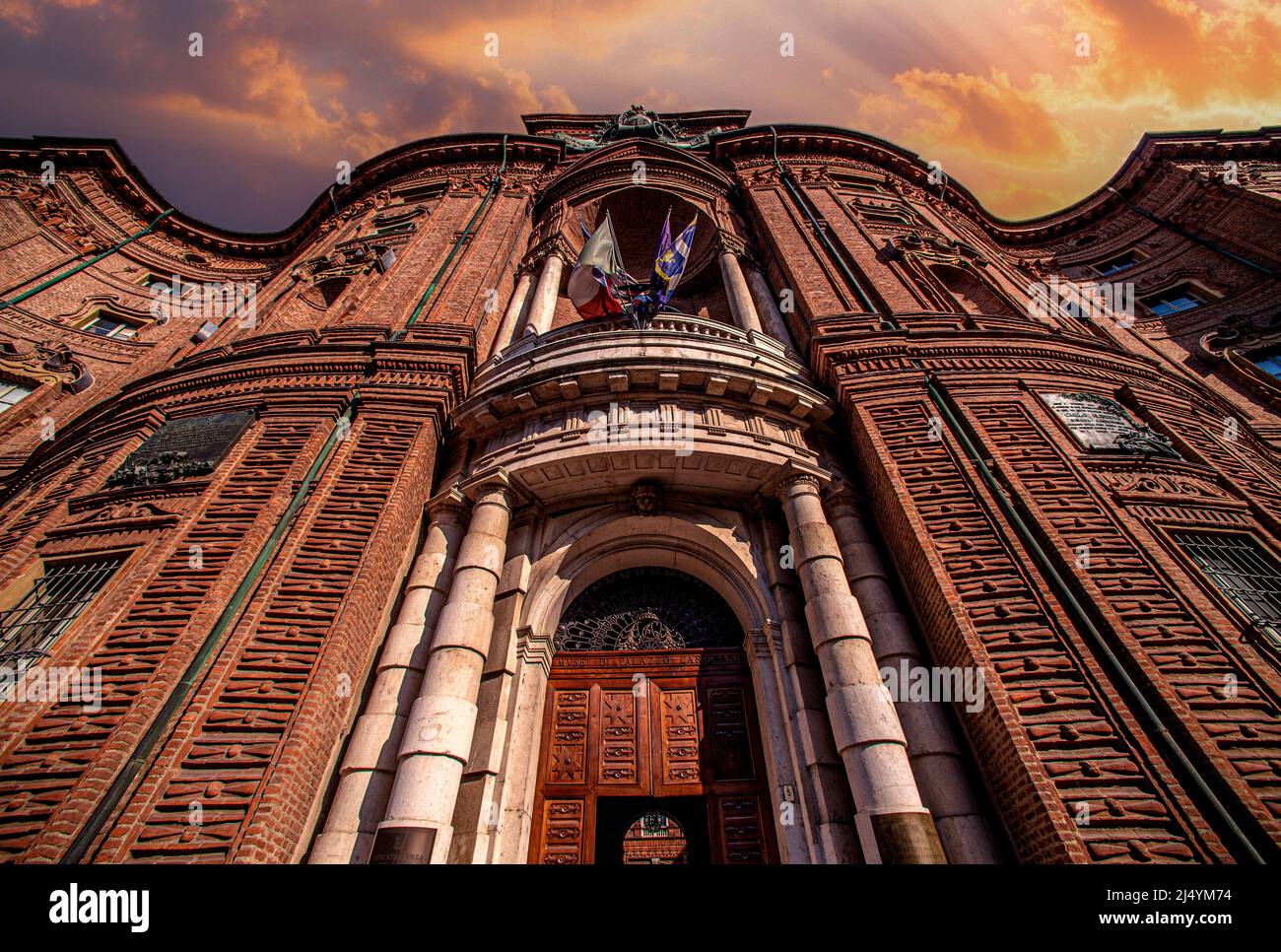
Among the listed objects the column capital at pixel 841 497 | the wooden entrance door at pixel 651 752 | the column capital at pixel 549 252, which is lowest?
the wooden entrance door at pixel 651 752

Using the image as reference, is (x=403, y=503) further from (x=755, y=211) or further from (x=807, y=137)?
(x=807, y=137)

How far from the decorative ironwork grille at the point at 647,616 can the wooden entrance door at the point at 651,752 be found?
0.26m

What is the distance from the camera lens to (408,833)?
4.81m

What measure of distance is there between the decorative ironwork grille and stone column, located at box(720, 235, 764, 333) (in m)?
5.73

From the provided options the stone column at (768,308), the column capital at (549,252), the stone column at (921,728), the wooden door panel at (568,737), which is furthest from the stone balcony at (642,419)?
the column capital at (549,252)

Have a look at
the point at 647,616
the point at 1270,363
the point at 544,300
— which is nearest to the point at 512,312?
the point at 544,300

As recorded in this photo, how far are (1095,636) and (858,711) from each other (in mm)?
2435

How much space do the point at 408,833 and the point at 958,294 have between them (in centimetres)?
1568

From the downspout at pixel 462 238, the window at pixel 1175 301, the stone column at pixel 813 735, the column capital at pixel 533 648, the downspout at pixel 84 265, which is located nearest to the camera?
the stone column at pixel 813 735

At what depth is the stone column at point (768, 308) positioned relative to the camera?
12.0 m

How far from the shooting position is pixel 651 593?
836cm

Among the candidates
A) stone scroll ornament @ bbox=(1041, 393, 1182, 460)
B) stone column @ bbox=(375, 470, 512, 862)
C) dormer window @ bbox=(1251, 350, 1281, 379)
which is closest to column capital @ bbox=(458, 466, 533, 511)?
stone column @ bbox=(375, 470, 512, 862)

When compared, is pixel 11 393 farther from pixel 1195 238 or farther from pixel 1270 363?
pixel 1195 238

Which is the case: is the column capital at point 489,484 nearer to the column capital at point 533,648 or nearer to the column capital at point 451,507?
the column capital at point 451,507
